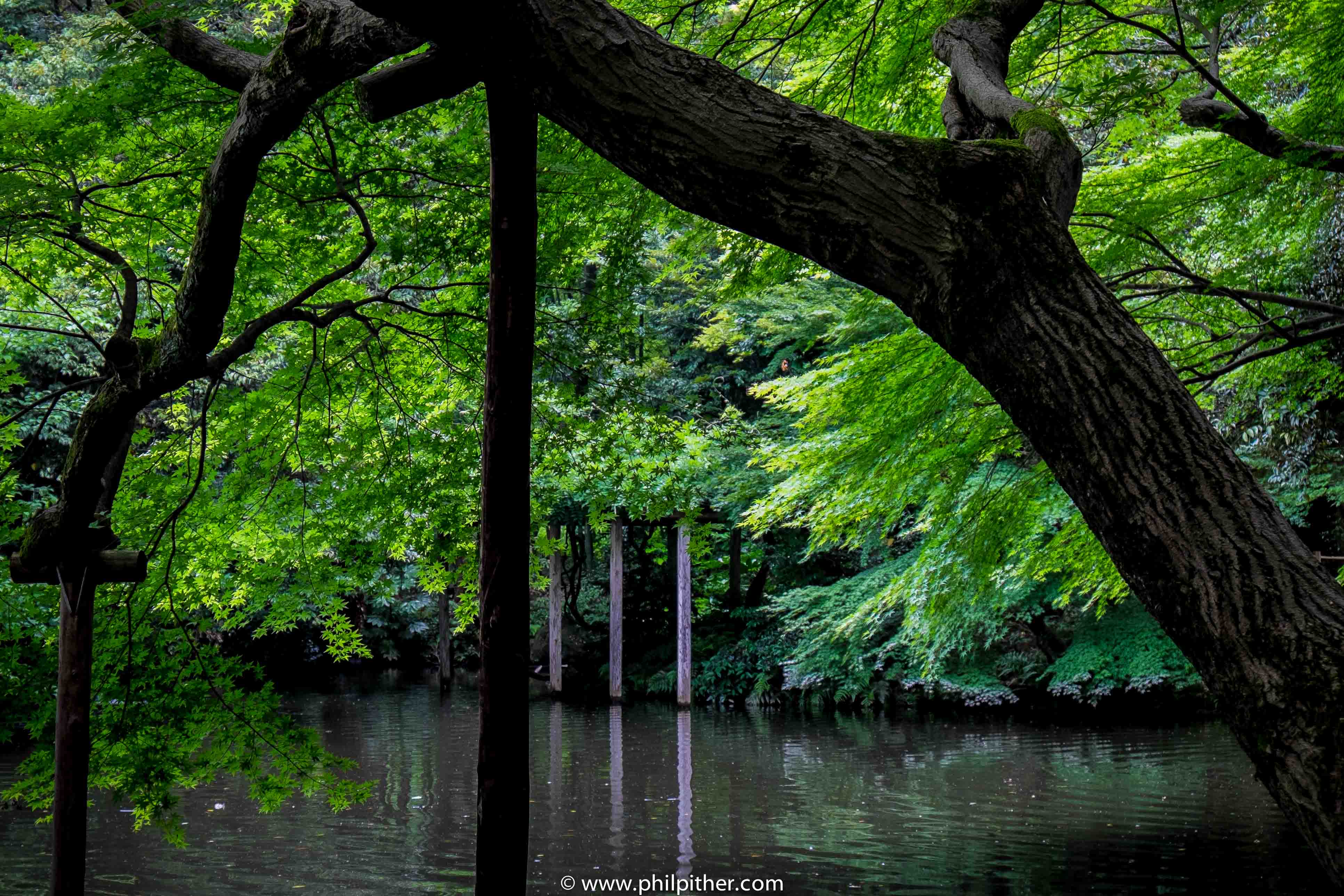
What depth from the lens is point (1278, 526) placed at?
1.67 meters

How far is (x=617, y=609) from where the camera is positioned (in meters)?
16.9

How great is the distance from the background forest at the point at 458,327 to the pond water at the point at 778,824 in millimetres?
1602

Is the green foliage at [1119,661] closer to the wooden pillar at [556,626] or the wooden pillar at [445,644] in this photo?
the wooden pillar at [556,626]

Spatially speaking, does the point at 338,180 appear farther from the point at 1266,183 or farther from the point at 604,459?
the point at 1266,183

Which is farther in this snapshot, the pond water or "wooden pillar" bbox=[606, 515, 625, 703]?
"wooden pillar" bbox=[606, 515, 625, 703]

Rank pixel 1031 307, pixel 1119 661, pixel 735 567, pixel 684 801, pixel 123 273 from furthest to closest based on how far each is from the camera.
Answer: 1. pixel 735 567
2. pixel 1119 661
3. pixel 684 801
4. pixel 123 273
5. pixel 1031 307

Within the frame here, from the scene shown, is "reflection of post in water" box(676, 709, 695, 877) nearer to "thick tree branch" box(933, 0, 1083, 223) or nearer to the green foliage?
"thick tree branch" box(933, 0, 1083, 223)

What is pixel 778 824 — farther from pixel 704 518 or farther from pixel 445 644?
pixel 445 644

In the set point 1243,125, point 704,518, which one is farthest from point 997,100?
point 704,518

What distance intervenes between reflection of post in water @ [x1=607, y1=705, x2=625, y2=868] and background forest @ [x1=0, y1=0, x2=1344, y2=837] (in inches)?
82.1

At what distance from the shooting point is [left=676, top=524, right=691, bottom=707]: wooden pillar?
16188 millimetres

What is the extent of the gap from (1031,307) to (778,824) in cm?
701

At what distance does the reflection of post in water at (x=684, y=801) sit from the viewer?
22.5 ft

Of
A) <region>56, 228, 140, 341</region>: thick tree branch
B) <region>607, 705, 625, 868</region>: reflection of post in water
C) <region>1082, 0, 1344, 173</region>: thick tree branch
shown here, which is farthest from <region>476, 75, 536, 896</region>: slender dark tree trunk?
<region>607, 705, 625, 868</region>: reflection of post in water
